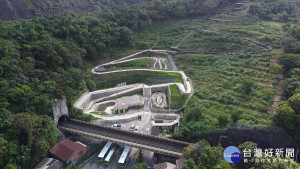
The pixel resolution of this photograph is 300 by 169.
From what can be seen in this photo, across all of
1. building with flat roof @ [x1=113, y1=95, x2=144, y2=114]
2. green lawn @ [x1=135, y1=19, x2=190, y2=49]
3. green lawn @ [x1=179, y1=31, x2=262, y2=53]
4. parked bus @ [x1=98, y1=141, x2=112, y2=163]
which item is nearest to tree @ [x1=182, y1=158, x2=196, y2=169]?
parked bus @ [x1=98, y1=141, x2=112, y2=163]

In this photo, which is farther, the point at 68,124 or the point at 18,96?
the point at 68,124

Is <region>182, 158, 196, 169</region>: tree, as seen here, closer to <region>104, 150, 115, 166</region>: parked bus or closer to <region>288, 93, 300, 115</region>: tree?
<region>104, 150, 115, 166</region>: parked bus

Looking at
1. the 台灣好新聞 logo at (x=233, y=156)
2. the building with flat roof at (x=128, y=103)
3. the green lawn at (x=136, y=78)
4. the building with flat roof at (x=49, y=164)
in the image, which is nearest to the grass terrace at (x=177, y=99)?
the green lawn at (x=136, y=78)

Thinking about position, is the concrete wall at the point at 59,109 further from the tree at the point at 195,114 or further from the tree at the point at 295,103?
the tree at the point at 295,103

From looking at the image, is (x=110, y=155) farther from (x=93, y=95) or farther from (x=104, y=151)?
(x=93, y=95)

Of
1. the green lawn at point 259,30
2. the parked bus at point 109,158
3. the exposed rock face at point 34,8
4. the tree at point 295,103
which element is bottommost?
the parked bus at point 109,158

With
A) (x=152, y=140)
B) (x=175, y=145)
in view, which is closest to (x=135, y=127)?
(x=152, y=140)

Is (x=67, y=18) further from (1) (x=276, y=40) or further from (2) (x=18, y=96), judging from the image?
(1) (x=276, y=40)
